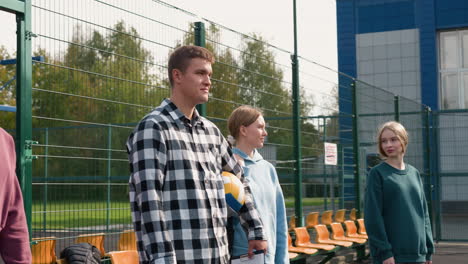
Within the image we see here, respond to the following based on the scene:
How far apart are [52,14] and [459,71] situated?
79.0 feet

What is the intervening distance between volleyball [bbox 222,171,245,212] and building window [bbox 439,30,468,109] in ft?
81.3

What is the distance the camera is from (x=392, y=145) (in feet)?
16.4

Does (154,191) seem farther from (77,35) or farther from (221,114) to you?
(221,114)

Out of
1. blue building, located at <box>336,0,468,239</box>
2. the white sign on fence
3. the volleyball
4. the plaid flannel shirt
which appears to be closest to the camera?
the plaid flannel shirt

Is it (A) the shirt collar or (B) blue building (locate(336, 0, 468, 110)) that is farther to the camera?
(B) blue building (locate(336, 0, 468, 110))

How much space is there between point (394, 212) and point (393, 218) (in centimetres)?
4

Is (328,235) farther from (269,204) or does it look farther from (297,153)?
(269,204)

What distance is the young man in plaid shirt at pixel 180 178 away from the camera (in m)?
2.99

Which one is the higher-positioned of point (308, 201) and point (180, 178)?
point (180, 178)

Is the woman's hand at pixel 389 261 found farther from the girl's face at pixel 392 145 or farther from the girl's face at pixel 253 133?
the girl's face at pixel 253 133

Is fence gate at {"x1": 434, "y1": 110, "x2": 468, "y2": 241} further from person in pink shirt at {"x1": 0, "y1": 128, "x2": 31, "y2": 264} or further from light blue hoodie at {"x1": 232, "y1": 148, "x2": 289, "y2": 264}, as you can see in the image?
person in pink shirt at {"x1": 0, "y1": 128, "x2": 31, "y2": 264}

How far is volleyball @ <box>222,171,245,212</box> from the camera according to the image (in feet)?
11.7

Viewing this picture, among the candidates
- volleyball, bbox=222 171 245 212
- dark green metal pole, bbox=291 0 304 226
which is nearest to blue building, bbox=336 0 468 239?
dark green metal pole, bbox=291 0 304 226

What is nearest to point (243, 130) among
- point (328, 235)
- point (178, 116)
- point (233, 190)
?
point (233, 190)
